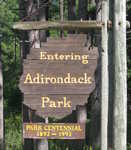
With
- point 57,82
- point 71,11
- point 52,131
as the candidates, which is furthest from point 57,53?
point 71,11

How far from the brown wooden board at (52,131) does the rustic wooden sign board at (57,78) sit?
16 centimetres

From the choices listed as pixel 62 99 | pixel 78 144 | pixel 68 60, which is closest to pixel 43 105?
pixel 62 99

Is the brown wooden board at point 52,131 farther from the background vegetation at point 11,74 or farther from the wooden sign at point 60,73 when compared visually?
the background vegetation at point 11,74

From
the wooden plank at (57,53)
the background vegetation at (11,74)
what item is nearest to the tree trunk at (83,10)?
the background vegetation at (11,74)

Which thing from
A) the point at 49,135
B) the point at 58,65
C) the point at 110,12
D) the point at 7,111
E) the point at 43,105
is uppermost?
the point at 110,12

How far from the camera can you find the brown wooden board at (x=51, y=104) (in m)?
6.36

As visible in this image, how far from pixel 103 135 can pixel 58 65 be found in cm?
107

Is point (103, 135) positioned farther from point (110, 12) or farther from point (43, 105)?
point (110, 12)

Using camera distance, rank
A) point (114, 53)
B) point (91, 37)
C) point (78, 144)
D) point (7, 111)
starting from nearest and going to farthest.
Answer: point (114, 53), point (91, 37), point (78, 144), point (7, 111)

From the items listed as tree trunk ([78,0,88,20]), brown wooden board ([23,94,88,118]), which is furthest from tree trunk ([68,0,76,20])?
brown wooden board ([23,94,88,118])

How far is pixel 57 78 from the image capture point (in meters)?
6.36

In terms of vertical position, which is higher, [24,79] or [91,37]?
[91,37]

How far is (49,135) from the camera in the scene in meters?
6.41

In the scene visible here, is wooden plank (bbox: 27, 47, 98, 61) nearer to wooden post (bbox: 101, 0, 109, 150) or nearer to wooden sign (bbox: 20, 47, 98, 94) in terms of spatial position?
wooden sign (bbox: 20, 47, 98, 94)
